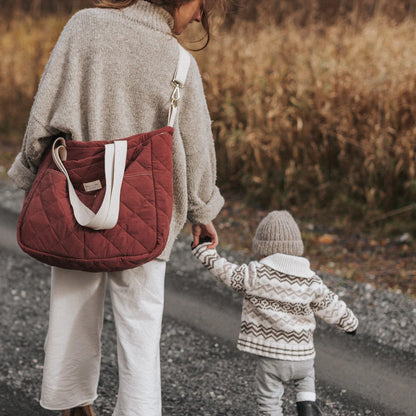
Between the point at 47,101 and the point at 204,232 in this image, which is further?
the point at 204,232

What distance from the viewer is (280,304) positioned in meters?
2.16

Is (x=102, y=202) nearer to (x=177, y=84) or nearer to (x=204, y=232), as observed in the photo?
(x=177, y=84)

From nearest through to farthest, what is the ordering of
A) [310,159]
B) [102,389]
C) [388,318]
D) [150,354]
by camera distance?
[150,354] < [102,389] < [388,318] < [310,159]

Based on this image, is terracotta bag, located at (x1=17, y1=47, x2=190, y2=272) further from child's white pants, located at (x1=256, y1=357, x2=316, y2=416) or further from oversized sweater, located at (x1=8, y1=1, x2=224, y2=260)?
child's white pants, located at (x1=256, y1=357, x2=316, y2=416)

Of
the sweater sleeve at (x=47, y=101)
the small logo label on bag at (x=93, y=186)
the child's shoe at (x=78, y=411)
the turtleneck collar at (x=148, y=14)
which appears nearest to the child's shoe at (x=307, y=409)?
the child's shoe at (x=78, y=411)

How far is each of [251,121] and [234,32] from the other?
287cm

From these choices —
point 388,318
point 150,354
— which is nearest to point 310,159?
point 388,318

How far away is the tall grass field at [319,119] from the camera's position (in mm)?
4934

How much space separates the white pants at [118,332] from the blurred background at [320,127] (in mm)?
2454

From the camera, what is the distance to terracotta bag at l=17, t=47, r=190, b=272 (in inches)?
70.4

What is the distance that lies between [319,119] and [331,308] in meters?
3.37

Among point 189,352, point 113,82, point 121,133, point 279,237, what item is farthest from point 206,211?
point 189,352

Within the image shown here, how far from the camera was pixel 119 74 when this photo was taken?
185cm

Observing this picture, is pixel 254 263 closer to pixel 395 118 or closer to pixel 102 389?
pixel 102 389
